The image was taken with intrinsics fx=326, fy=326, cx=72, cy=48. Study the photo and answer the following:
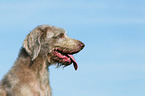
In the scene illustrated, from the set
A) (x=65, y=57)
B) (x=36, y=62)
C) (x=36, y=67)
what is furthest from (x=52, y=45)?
(x=36, y=67)

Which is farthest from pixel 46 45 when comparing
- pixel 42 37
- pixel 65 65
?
pixel 65 65

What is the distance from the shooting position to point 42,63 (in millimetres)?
10992

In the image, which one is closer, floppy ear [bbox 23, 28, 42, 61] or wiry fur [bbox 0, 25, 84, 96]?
floppy ear [bbox 23, 28, 42, 61]

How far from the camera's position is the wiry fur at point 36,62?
10.7 m

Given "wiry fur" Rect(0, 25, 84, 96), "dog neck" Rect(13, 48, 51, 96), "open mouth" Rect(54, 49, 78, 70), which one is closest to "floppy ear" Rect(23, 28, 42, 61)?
"wiry fur" Rect(0, 25, 84, 96)

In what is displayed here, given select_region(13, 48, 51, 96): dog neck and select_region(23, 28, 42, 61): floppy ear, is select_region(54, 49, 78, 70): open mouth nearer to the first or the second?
select_region(13, 48, 51, 96): dog neck

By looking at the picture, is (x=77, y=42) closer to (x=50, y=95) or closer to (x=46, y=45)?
(x=46, y=45)

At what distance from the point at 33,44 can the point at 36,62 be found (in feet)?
2.05

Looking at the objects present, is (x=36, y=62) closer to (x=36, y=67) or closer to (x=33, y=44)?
(x=36, y=67)

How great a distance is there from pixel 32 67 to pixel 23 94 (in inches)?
36.9

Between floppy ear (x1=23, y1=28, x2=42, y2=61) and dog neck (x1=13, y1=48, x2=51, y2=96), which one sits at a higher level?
floppy ear (x1=23, y1=28, x2=42, y2=61)

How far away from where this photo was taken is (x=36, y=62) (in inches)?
429

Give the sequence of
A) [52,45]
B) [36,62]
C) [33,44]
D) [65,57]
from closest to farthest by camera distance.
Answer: [33,44], [36,62], [52,45], [65,57]

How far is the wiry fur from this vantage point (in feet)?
35.2
